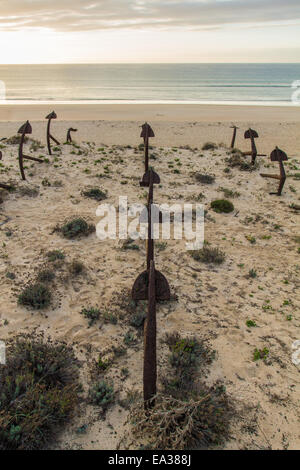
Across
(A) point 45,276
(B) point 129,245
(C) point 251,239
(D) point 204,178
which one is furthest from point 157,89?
(A) point 45,276

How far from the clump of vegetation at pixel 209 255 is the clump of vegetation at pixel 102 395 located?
4415 millimetres

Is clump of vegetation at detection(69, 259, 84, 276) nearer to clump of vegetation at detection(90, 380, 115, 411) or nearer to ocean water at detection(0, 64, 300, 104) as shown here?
clump of vegetation at detection(90, 380, 115, 411)

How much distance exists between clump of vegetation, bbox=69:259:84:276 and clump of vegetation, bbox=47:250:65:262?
58 cm

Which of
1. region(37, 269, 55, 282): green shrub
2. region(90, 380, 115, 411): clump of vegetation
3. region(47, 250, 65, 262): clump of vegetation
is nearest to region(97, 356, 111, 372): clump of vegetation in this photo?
region(90, 380, 115, 411): clump of vegetation

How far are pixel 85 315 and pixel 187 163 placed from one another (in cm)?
1152

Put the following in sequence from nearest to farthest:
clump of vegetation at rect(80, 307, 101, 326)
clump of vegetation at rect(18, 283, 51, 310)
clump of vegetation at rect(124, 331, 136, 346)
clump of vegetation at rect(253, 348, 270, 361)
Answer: clump of vegetation at rect(253, 348, 270, 361) < clump of vegetation at rect(124, 331, 136, 346) < clump of vegetation at rect(80, 307, 101, 326) < clump of vegetation at rect(18, 283, 51, 310)

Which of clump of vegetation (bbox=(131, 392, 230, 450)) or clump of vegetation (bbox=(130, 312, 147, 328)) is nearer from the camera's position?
clump of vegetation (bbox=(131, 392, 230, 450))

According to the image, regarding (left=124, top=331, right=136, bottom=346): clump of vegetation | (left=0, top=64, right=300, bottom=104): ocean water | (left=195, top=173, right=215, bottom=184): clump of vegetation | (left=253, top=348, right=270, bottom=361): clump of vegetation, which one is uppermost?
(left=0, top=64, right=300, bottom=104): ocean water

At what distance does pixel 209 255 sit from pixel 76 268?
3518 mm

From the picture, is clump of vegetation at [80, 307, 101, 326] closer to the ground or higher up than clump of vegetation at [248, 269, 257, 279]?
closer to the ground

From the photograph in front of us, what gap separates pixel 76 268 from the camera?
7152 millimetres

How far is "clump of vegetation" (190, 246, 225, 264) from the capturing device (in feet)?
26.1

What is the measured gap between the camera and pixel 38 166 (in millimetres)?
13867
